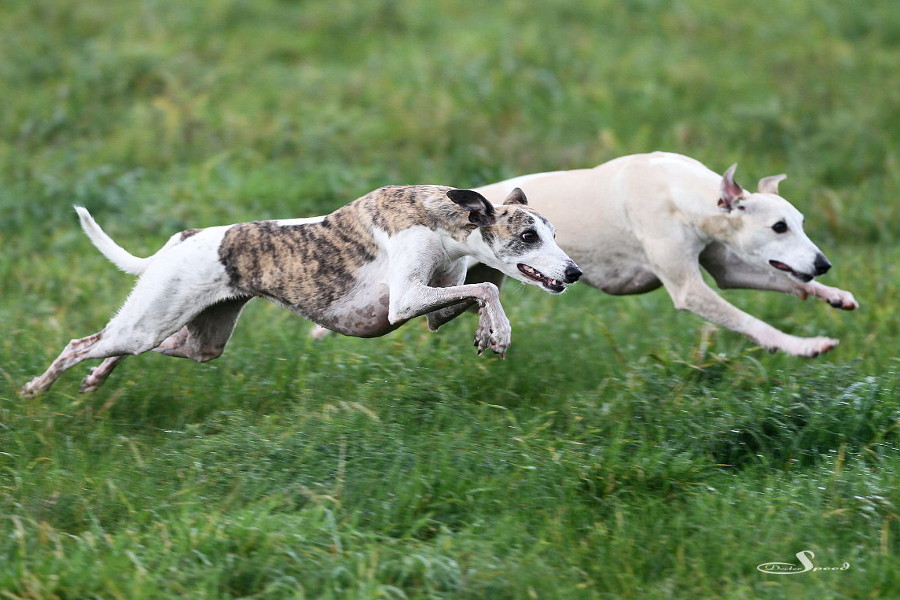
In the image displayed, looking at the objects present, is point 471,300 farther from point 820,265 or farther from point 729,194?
point 820,265

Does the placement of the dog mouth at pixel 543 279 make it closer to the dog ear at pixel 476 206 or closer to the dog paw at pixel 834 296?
the dog ear at pixel 476 206

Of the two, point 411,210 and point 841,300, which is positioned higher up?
point 411,210

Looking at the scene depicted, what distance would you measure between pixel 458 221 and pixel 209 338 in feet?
5.76

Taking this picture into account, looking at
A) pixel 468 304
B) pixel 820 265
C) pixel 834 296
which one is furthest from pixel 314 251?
pixel 834 296

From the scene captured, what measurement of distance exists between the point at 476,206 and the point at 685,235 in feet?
5.25

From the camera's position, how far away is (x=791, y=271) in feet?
19.6

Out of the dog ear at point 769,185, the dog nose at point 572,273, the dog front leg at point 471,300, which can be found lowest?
the dog front leg at point 471,300

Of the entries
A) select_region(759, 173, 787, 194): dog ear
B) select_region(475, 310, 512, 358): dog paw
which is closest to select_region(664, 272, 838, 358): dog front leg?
select_region(759, 173, 787, 194): dog ear

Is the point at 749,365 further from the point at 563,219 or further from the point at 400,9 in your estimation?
the point at 400,9

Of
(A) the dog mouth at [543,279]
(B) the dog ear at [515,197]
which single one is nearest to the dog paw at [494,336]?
(A) the dog mouth at [543,279]

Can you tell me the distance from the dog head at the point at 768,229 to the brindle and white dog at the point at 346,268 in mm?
1249

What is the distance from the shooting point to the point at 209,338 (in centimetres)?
625

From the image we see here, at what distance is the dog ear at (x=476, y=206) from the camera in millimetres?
5242

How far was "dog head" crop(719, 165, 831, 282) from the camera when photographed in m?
5.94
